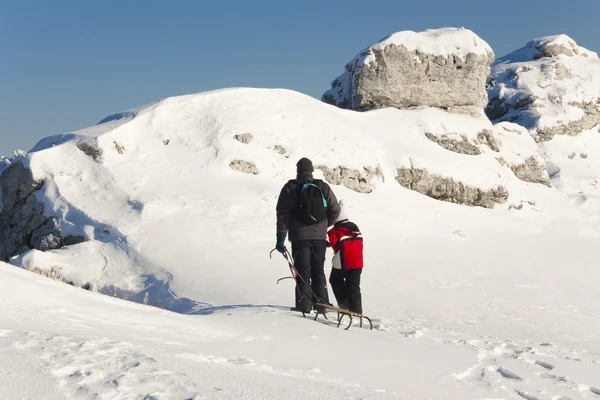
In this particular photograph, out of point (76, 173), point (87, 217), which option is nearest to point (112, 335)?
point (87, 217)

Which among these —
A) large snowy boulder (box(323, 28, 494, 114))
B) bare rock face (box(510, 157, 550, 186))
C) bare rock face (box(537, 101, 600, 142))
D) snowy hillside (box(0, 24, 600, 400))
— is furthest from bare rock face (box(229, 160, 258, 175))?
bare rock face (box(537, 101, 600, 142))

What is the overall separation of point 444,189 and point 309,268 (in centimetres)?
1365

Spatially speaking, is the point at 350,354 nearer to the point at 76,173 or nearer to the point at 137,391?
the point at 137,391

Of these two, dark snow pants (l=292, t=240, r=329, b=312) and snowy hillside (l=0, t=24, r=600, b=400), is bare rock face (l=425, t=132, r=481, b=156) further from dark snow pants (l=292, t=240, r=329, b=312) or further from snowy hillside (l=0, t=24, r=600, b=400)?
dark snow pants (l=292, t=240, r=329, b=312)

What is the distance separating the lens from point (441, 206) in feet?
61.9

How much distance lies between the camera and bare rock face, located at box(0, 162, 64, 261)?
13.8 m

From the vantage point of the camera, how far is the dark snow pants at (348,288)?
7309 mm

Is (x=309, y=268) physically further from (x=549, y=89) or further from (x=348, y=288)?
(x=549, y=89)

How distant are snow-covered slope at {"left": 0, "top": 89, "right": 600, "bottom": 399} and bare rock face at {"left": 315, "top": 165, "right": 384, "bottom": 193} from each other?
0.12 meters

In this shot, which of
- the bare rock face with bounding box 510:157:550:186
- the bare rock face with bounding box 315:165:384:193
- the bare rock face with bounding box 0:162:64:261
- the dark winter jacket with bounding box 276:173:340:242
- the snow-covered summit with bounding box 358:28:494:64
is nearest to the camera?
the dark winter jacket with bounding box 276:173:340:242

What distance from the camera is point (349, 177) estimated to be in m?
17.8

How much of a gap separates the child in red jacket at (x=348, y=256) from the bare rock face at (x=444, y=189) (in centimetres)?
1233

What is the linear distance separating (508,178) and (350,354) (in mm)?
19099


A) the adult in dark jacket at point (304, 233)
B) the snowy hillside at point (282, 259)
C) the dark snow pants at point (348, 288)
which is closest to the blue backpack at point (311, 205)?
the adult in dark jacket at point (304, 233)
